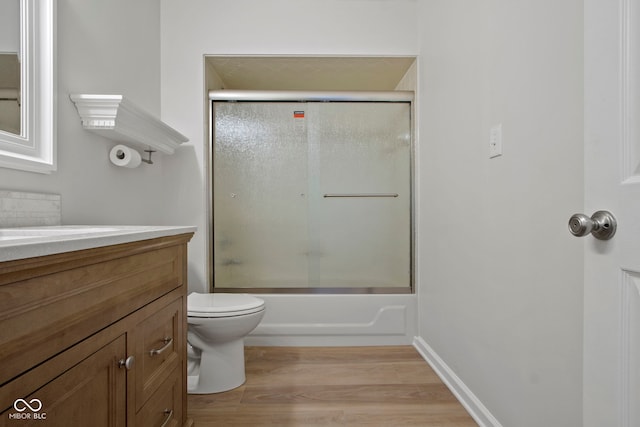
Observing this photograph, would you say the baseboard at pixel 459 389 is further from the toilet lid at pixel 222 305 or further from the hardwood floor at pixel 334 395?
the toilet lid at pixel 222 305

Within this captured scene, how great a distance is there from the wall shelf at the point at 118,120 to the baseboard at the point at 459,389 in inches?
77.8

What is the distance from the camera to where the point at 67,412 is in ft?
2.05

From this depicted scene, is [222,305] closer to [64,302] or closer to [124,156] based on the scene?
[124,156]

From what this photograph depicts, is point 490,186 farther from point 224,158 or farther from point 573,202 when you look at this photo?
point 224,158

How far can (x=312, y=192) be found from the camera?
226cm

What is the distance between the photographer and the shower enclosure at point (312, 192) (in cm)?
222

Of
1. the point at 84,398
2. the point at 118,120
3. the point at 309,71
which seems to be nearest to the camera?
the point at 84,398

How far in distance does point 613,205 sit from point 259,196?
1934 millimetres

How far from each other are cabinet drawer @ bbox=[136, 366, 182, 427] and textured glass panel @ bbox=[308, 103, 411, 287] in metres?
1.21

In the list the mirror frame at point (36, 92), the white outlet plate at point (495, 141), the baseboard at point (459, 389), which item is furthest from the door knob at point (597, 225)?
the mirror frame at point (36, 92)

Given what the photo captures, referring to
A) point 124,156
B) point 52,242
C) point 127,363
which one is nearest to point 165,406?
point 127,363

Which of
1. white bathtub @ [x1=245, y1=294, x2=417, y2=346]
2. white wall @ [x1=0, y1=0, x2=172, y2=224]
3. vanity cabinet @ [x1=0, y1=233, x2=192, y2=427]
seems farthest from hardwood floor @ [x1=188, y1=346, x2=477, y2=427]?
white wall @ [x1=0, y1=0, x2=172, y2=224]

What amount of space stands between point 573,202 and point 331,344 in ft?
5.57

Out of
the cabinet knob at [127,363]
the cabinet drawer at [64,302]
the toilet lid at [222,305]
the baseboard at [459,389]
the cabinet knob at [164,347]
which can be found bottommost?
the baseboard at [459,389]
